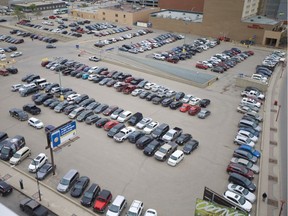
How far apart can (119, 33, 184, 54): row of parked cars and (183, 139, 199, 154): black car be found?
128 feet

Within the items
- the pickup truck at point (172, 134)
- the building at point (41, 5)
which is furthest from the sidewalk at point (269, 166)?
the building at point (41, 5)

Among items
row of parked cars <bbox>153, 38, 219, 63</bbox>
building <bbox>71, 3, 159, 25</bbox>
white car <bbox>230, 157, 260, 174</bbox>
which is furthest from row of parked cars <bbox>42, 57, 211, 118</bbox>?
building <bbox>71, 3, 159, 25</bbox>

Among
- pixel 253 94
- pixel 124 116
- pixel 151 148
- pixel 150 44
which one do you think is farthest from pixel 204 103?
pixel 150 44

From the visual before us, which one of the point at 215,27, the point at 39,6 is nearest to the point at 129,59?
the point at 215,27

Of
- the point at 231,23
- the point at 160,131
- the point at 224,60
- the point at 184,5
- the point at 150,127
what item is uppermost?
the point at 184,5

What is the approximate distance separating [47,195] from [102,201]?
5.06 meters

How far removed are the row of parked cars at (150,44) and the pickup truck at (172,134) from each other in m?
35.9

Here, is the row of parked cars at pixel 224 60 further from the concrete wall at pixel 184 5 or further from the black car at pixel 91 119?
the concrete wall at pixel 184 5

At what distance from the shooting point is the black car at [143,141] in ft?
104

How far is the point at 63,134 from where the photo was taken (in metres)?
26.8

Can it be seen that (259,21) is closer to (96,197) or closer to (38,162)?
(38,162)

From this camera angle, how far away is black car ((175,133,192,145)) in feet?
107

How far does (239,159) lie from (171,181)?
307 inches

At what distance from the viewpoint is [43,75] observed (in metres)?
51.2
